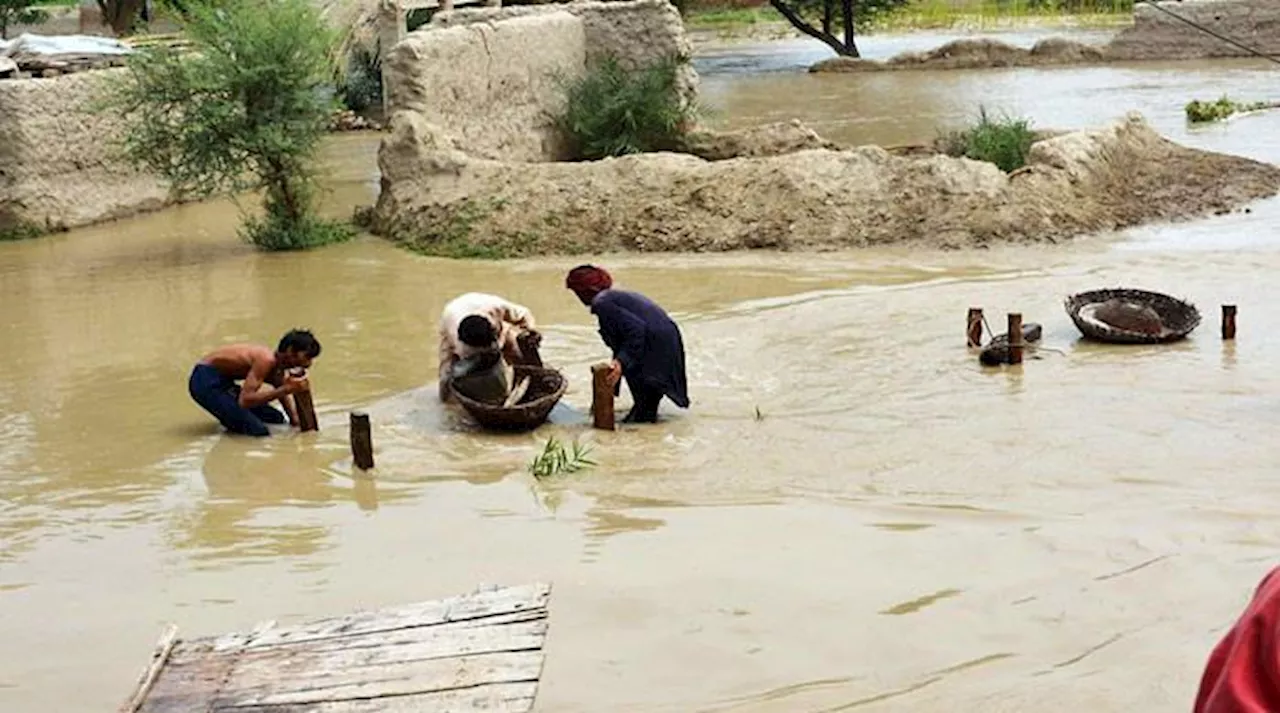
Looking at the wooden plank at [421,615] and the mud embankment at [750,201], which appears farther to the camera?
the mud embankment at [750,201]

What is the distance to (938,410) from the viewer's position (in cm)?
896

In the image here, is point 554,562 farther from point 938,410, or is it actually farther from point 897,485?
point 938,410

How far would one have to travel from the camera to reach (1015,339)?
31.8 ft

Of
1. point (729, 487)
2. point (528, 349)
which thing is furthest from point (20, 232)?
point (729, 487)

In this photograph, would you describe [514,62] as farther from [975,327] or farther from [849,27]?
[849,27]

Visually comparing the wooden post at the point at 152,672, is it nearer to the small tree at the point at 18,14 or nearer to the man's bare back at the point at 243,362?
the man's bare back at the point at 243,362

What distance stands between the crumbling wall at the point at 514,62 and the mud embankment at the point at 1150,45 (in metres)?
12.6

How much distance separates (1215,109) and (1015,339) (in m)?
12.4

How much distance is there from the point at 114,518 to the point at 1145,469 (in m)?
4.55

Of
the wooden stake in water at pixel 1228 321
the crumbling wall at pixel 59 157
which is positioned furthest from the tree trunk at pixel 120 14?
the wooden stake in water at pixel 1228 321

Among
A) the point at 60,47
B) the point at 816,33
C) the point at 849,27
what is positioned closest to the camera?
the point at 60,47

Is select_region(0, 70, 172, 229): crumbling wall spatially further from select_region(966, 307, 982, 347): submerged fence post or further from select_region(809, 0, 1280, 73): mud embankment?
select_region(809, 0, 1280, 73): mud embankment

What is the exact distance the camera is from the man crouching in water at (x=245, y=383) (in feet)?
29.0

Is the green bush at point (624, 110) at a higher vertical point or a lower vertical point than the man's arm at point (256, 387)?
higher
